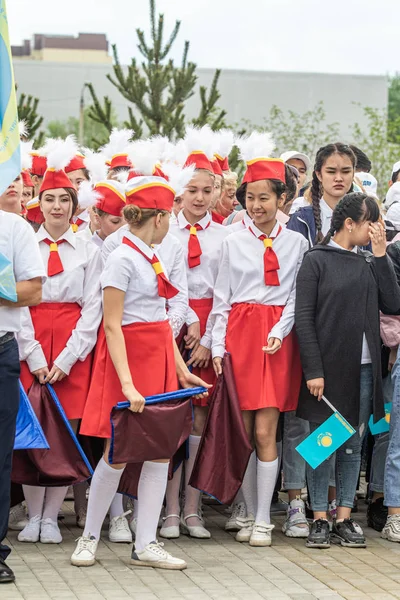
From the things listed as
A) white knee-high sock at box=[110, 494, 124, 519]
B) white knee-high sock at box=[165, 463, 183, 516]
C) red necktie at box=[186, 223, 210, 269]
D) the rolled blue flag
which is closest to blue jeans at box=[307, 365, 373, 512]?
white knee-high sock at box=[165, 463, 183, 516]

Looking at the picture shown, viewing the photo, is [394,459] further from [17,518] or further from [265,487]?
[17,518]

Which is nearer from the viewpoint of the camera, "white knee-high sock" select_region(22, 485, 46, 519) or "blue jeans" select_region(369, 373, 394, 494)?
"white knee-high sock" select_region(22, 485, 46, 519)

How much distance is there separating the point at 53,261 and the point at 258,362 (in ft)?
4.53

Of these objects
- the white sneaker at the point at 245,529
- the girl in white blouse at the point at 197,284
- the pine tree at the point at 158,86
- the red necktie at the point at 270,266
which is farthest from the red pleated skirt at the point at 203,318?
the pine tree at the point at 158,86

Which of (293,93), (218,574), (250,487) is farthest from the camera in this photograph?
(293,93)

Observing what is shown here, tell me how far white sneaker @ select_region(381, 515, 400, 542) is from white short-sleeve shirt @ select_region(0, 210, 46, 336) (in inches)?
106

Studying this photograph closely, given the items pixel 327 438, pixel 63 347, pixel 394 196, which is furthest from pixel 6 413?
pixel 394 196

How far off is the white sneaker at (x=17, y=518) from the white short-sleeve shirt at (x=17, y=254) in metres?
1.79

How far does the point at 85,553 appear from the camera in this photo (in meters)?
5.96

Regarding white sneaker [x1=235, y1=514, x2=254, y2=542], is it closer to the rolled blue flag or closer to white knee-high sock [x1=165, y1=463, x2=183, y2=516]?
white knee-high sock [x1=165, y1=463, x2=183, y2=516]

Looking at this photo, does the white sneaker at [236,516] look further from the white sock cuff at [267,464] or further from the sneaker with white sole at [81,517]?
the sneaker with white sole at [81,517]

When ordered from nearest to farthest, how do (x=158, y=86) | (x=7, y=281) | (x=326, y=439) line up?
(x=7, y=281) → (x=326, y=439) → (x=158, y=86)

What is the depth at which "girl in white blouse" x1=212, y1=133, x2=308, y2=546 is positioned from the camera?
21.9 ft

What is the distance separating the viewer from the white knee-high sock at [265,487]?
21.9 ft
